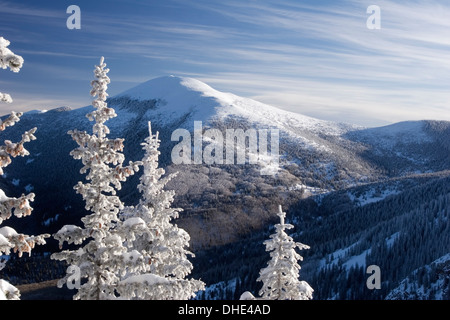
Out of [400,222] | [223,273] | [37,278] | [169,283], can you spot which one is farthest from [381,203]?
[169,283]

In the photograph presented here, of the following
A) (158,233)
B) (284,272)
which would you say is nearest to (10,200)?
(158,233)

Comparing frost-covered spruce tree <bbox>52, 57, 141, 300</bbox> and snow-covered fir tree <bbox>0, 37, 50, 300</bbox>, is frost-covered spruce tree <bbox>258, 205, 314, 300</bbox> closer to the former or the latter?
frost-covered spruce tree <bbox>52, 57, 141, 300</bbox>

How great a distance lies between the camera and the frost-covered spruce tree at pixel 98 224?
11.7m

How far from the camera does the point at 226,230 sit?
7136 inches

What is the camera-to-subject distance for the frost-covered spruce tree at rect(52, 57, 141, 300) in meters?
11.7

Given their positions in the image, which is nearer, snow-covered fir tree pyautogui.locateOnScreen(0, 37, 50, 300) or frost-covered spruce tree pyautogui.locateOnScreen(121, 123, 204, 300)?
snow-covered fir tree pyautogui.locateOnScreen(0, 37, 50, 300)

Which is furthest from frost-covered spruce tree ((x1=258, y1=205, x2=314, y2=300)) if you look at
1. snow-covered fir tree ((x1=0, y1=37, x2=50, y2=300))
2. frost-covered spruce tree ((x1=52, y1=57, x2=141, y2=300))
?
snow-covered fir tree ((x1=0, y1=37, x2=50, y2=300))

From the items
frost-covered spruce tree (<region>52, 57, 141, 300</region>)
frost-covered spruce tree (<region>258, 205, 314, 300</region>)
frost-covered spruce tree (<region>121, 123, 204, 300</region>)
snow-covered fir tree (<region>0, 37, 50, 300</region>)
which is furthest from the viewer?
frost-covered spruce tree (<region>121, 123, 204, 300</region>)

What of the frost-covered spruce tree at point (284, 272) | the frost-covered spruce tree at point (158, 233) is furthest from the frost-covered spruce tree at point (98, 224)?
the frost-covered spruce tree at point (284, 272)

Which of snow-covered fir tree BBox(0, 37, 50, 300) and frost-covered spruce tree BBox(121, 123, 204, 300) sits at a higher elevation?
snow-covered fir tree BBox(0, 37, 50, 300)

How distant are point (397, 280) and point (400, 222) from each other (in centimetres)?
3383

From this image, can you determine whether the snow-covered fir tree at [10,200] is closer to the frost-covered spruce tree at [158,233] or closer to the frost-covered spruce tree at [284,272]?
the frost-covered spruce tree at [158,233]
